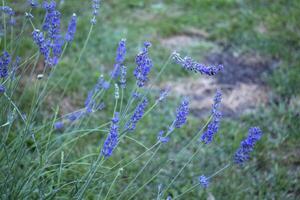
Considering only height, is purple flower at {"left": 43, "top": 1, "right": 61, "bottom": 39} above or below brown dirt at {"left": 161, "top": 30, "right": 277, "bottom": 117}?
above

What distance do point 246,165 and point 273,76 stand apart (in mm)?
1336

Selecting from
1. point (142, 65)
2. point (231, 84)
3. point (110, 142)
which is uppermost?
point (142, 65)

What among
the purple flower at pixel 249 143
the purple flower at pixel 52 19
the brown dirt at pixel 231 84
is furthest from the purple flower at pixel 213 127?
the brown dirt at pixel 231 84

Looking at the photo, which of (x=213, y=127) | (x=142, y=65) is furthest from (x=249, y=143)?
(x=142, y=65)

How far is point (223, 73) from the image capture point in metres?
4.36

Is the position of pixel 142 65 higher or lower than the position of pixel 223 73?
higher

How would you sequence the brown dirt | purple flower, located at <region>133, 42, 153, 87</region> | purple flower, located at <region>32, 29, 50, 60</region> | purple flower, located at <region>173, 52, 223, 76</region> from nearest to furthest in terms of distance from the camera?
purple flower, located at <region>173, 52, 223, 76</region> → purple flower, located at <region>133, 42, 153, 87</region> → purple flower, located at <region>32, 29, 50, 60</region> → the brown dirt

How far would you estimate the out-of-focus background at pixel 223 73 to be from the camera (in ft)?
10.0

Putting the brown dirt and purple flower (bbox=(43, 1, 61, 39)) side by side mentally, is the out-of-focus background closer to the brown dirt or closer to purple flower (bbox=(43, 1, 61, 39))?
the brown dirt

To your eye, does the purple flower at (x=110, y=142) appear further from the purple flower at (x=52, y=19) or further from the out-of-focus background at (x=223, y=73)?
the out-of-focus background at (x=223, y=73)

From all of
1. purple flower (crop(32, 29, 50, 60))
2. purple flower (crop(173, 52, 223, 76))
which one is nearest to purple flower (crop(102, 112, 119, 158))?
purple flower (crop(173, 52, 223, 76))

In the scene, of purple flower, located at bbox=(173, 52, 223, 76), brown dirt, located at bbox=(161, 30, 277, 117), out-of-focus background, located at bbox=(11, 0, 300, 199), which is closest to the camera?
purple flower, located at bbox=(173, 52, 223, 76)

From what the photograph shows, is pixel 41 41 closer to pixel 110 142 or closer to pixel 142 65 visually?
pixel 142 65

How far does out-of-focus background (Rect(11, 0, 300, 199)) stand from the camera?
10.0 feet
